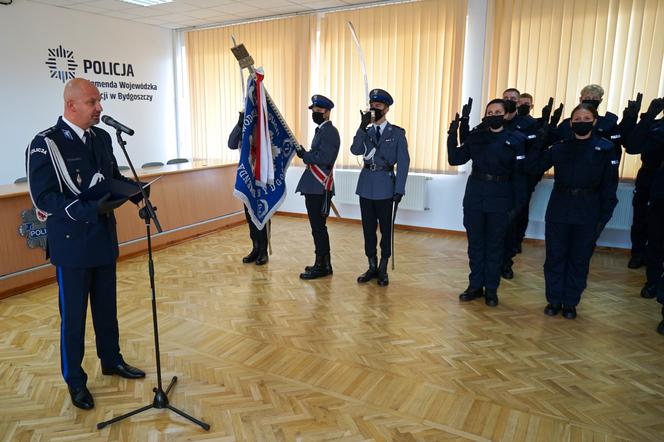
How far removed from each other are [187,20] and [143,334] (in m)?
6.05

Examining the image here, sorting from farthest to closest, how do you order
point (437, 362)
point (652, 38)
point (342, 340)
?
1. point (652, 38)
2. point (342, 340)
3. point (437, 362)

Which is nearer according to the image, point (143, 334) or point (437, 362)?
point (437, 362)

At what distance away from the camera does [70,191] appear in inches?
97.0

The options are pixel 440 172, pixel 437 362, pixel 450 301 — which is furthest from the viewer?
pixel 440 172

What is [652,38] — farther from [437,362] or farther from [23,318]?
[23,318]

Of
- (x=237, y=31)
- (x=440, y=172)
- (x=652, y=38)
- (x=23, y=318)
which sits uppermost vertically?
(x=237, y=31)

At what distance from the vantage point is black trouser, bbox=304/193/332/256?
15.7ft

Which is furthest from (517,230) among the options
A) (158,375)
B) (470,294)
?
(158,375)

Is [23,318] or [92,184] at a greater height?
[92,184]

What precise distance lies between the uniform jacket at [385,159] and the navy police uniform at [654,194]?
1.97 metres

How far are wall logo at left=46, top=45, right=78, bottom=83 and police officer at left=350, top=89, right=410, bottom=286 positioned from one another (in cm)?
512

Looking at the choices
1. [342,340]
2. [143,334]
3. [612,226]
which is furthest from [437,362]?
[612,226]

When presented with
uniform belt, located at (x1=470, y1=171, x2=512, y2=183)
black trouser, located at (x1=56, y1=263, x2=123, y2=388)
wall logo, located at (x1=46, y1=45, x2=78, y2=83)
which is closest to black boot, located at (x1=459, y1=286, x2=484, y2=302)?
uniform belt, located at (x1=470, y1=171, x2=512, y2=183)

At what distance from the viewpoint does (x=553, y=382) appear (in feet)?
9.76
